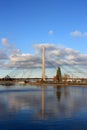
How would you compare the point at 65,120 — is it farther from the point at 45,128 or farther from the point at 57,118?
the point at 45,128

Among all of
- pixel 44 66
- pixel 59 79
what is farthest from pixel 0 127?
pixel 59 79

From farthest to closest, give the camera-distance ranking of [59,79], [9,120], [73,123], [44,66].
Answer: [59,79] → [44,66] → [9,120] → [73,123]

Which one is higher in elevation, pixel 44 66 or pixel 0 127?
pixel 44 66

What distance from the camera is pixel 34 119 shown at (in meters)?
19.4

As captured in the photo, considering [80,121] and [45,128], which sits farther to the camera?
[80,121]

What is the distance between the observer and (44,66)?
130 meters

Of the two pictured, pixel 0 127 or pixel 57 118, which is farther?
pixel 57 118

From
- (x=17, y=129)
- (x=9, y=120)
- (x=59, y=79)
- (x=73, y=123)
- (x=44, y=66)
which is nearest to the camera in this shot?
(x=17, y=129)

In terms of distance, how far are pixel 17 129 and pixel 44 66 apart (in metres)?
114

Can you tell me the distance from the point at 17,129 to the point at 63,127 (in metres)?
2.76

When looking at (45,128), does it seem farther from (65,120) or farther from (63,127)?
(65,120)

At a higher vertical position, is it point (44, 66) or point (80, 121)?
point (44, 66)

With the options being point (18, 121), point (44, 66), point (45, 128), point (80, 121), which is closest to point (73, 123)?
point (80, 121)

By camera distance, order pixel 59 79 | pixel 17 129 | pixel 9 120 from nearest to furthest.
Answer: pixel 17 129 < pixel 9 120 < pixel 59 79
